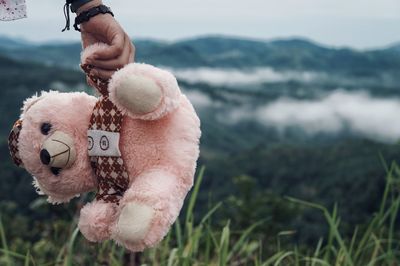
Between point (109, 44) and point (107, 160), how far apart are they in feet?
0.45

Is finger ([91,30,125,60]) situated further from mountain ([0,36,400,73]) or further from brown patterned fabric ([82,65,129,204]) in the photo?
mountain ([0,36,400,73])

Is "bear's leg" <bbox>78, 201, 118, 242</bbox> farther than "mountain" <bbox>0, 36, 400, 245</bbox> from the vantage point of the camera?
No

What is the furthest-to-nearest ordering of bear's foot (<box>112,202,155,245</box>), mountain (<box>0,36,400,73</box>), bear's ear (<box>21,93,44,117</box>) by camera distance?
1. mountain (<box>0,36,400,73</box>)
2. bear's ear (<box>21,93,44,117</box>)
3. bear's foot (<box>112,202,155,245</box>)

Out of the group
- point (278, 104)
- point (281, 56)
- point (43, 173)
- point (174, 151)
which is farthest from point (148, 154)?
point (281, 56)

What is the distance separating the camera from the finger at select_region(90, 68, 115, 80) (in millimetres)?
673

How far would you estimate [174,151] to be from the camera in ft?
2.27

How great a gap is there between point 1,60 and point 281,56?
66.6 m

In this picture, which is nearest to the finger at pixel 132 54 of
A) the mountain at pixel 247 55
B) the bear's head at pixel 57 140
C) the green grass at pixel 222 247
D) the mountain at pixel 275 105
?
the bear's head at pixel 57 140

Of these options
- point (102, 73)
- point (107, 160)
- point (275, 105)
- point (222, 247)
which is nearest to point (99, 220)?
point (107, 160)

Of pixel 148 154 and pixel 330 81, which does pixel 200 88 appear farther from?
pixel 148 154

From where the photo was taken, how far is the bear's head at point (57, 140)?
27.9 inches

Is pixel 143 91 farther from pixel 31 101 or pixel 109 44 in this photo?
pixel 31 101

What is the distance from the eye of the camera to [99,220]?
723mm

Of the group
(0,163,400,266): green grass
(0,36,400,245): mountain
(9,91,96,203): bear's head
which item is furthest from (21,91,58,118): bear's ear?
(0,36,400,245): mountain
